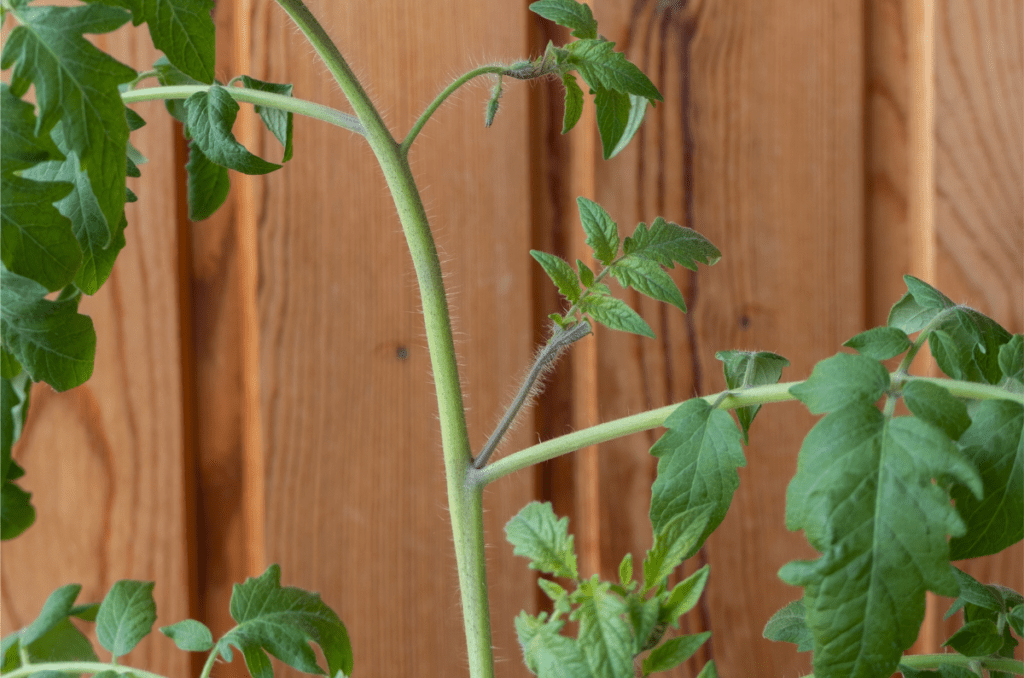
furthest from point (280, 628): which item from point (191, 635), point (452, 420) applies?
point (452, 420)

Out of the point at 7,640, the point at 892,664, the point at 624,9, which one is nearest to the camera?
the point at 892,664

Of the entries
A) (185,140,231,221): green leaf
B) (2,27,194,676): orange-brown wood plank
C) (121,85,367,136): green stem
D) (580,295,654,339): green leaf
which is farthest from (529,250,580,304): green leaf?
(2,27,194,676): orange-brown wood plank

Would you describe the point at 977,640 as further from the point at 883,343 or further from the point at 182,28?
the point at 182,28

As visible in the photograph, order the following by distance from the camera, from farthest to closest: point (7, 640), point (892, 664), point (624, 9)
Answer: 1. point (624, 9)
2. point (7, 640)
3. point (892, 664)

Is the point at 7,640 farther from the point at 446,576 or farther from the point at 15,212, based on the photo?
the point at 446,576

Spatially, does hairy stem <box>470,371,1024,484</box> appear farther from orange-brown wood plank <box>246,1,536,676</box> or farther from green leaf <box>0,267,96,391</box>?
orange-brown wood plank <box>246,1,536,676</box>

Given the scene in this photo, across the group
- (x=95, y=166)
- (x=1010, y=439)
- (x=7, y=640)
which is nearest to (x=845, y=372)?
(x=1010, y=439)

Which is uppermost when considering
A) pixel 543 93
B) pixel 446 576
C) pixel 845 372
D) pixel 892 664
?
pixel 543 93

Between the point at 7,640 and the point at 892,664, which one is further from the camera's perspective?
the point at 7,640

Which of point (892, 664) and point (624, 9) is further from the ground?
point (624, 9)
